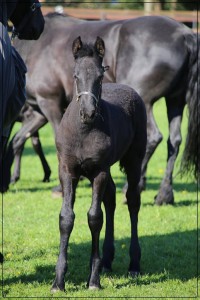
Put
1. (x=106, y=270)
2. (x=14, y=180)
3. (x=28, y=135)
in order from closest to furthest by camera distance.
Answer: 1. (x=106, y=270)
2. (x=28, y=135)
3. (x=14, y=180)

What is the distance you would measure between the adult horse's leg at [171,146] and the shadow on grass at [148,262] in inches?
67.0

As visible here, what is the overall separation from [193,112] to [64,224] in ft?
15.2

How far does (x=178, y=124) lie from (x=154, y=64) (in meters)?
→ 1.01

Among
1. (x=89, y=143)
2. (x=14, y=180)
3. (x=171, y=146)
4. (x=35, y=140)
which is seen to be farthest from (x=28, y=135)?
(x=89, y=143)

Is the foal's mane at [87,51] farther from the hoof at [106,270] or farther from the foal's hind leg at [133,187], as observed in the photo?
the hoof at [106,270]

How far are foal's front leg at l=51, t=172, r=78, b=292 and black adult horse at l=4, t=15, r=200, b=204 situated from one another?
407 cm

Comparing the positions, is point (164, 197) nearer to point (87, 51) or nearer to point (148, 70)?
point (148, 70)

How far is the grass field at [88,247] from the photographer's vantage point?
17.4ft

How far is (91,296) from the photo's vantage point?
4945mm

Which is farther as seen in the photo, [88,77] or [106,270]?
[106,270]

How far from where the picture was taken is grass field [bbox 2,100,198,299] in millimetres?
5289

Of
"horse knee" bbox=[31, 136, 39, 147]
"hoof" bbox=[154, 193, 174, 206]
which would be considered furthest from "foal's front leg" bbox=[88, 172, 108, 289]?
"horse knee" bbox=[31, 136, 39, 147]

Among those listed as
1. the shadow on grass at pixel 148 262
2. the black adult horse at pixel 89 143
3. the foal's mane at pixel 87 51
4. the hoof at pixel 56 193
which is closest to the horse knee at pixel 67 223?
the black adult horse at pixel 89 143

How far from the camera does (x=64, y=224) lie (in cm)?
519
